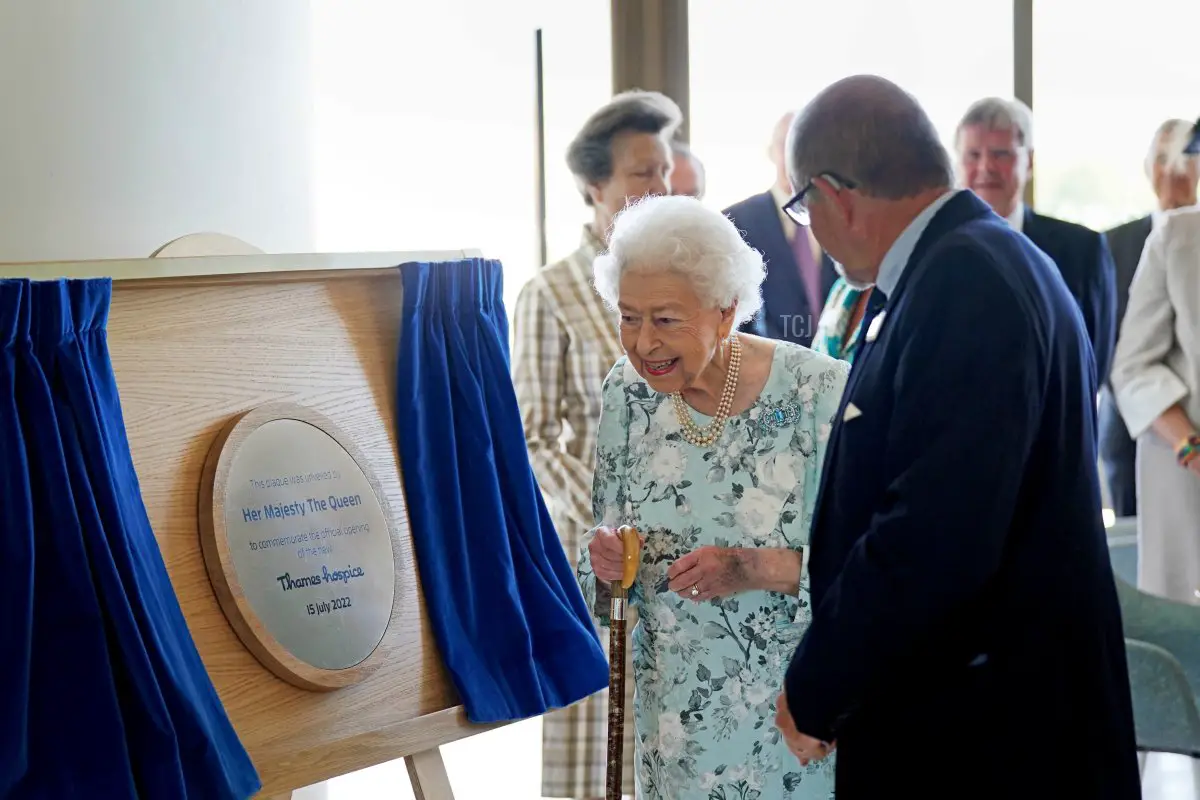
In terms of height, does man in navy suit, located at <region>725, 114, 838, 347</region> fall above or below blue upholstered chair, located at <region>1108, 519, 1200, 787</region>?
above

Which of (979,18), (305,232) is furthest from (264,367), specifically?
(979,18)

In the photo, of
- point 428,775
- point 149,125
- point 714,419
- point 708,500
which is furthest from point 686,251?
point 149,125

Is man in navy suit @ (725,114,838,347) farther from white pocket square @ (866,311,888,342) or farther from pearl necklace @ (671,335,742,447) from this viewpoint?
white pocket square @ (866,311,888,342)

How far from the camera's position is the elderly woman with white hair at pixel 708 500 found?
2191mm

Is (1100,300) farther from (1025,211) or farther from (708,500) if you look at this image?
(708,500)

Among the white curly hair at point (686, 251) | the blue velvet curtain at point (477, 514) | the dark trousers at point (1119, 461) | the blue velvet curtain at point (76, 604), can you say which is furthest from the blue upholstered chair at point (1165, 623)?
the blue velvet curtain at point (76, 604)

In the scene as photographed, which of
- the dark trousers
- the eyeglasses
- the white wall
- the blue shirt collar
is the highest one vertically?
the white wall

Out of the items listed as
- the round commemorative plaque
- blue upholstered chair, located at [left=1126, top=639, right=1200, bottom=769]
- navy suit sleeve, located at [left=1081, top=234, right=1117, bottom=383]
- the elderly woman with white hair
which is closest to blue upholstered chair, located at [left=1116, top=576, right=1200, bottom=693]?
blue upholstered chair, located at [left=1126, top=639, right=1200, bottom=769]

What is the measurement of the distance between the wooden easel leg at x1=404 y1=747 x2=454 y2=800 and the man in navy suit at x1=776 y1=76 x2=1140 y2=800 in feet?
2.05

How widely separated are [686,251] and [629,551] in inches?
19.3

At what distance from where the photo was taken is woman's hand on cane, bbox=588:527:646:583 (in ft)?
7.22

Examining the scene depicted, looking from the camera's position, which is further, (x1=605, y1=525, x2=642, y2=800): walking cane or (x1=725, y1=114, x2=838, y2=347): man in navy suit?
(x1=725, y1=114, x2=838, y2=347): man in navy suit

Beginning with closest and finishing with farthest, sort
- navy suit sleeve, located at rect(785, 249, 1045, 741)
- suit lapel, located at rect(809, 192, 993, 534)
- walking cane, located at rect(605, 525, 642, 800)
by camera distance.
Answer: navy suit sleeve, located at rect(785, 249, 1045, 741)
suit lapel, located at rect(809, 192, 993, 534)
walking cane, located at rect(605, 525, 642, 800)

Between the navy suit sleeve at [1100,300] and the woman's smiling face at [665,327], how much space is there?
157 centimetres
